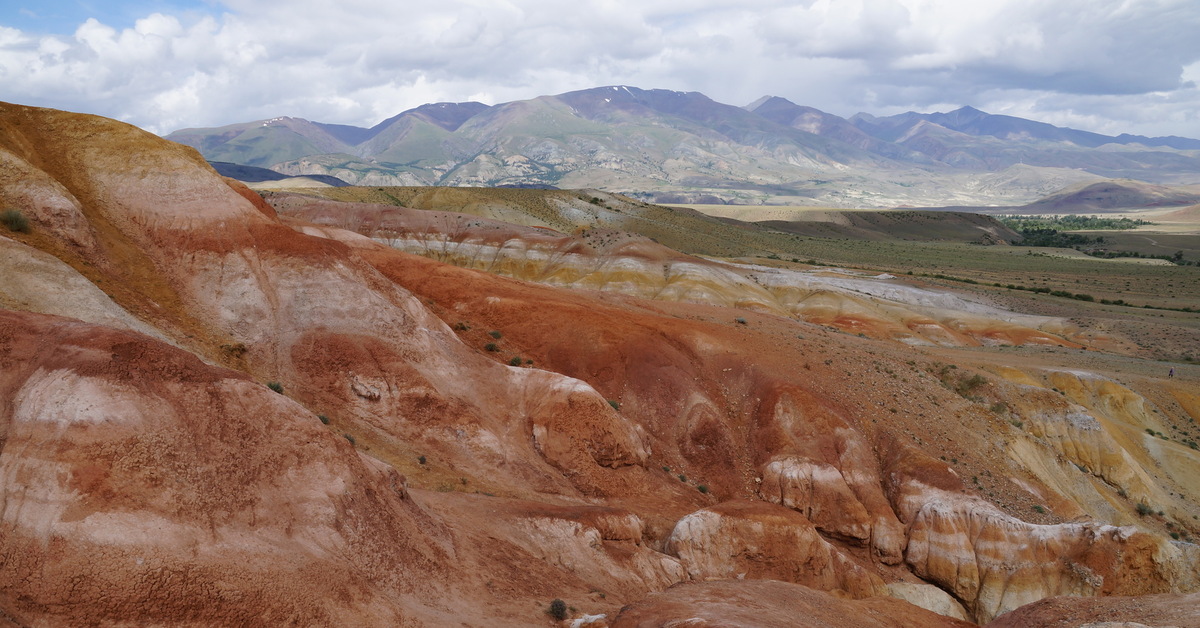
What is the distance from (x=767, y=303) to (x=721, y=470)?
42.1 m

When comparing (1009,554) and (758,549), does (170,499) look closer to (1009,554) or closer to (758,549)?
(758,549)

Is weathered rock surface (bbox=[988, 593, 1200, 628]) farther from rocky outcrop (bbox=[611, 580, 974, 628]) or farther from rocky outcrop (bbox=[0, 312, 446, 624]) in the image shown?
rocky outcrop (bbox=[0, 312, 446, 624])

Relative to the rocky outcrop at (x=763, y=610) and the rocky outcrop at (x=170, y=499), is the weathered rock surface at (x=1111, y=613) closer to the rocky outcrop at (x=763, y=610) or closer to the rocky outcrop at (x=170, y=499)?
the rocky outcrop at (x=763, y=610)

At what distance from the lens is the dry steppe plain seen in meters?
13.8

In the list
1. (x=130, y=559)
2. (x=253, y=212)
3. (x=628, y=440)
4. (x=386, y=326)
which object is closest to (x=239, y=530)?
(x=130, y=559)

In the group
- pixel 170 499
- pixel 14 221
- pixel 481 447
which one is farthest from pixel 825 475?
pixel 14 221

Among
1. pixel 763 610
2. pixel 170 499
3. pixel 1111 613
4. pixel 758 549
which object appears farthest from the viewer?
pixel 758 549

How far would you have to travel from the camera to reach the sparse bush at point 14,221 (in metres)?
21.8

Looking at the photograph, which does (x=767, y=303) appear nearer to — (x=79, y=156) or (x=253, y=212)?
(x=253, y=212)

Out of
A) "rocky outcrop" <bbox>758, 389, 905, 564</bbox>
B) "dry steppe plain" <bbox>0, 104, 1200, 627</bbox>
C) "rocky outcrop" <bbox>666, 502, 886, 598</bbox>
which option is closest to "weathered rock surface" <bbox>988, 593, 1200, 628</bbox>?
"dry steppe plain" <bbox>0, 104, 1200, 627</bbox>

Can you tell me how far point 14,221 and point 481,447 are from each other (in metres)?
17.6

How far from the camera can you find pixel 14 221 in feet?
72.0

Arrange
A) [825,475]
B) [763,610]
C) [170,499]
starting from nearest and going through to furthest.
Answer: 1. [170,499]
2. [763,610]
3. [825,475]

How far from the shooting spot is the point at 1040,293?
90750 millimetres
